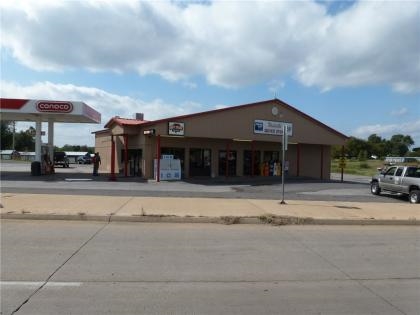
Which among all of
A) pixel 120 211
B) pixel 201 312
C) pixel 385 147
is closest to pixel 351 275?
pixel 201 312

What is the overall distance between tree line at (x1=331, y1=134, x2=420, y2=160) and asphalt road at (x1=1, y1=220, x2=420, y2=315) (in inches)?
5241

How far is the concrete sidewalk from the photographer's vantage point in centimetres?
1277

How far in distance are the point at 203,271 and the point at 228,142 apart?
26.9 metres

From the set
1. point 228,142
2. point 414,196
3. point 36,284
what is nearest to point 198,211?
point 36,284

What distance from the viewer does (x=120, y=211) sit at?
13484mm

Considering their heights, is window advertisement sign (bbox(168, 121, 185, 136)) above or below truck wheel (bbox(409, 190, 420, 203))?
above

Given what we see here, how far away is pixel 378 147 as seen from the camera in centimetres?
16338

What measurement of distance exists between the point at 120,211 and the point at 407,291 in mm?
8745

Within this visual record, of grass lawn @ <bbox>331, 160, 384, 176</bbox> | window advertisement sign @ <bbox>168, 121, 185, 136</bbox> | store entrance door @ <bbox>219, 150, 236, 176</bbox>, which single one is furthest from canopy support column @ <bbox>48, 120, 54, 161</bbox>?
grass lawn @ <bbox>331, 160, 384, 176</bbox>

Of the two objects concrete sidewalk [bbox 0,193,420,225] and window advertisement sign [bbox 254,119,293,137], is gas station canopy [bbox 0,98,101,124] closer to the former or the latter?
window advertisement sign [bbox 254,119,293,137]

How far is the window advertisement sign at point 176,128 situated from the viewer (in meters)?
29.4

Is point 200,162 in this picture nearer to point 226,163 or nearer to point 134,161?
point 226,163

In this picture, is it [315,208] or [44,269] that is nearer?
[44,269]

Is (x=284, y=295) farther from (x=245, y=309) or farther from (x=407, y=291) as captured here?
(x=407, y=291)
